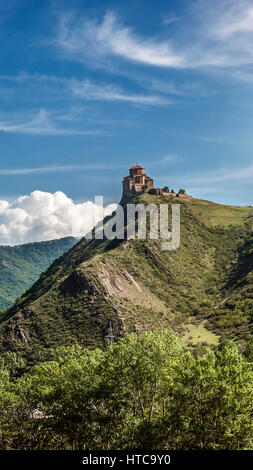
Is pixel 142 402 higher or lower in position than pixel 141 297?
lower

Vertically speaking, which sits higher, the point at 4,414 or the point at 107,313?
the point at 107,313

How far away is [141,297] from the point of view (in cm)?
9062

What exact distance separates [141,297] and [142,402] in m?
59.1

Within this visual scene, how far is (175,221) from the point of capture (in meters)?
123

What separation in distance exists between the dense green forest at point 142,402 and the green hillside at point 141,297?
32.7 metres

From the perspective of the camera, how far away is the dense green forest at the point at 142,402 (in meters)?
26.0

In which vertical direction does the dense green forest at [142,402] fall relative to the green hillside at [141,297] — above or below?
below

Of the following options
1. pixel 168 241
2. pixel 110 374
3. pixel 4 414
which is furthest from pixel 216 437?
pixel 168 241

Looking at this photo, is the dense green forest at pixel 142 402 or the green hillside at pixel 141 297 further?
the green hillside at pixel 141 297

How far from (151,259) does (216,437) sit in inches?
3149

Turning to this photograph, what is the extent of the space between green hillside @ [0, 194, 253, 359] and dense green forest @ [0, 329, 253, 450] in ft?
107

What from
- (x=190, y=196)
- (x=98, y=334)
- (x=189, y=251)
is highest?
(x=190, y=196)

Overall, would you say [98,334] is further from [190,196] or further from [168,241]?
[190,196]

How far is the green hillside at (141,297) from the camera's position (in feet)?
256
